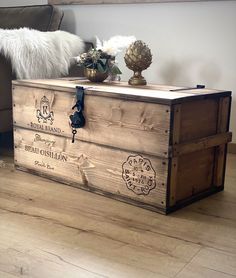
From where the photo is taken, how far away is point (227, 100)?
1.43 meters

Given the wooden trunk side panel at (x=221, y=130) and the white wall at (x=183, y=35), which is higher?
the white wall at (x=183, y=35)

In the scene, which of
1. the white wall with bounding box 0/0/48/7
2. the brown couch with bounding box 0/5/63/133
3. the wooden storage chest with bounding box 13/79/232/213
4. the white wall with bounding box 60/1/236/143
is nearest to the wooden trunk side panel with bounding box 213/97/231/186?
the wooden storage chest with bounding box 13/79/232/213

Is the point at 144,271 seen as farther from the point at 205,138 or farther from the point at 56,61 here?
the point at 56,61

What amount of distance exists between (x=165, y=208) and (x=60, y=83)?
0.61m

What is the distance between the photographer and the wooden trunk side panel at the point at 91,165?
1.29 m

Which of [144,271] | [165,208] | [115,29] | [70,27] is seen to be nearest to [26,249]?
[144,271]

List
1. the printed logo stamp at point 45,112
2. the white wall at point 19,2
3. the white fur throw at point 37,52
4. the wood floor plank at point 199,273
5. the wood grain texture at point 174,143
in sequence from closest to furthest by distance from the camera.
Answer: the wood floor plank at point 199,273 → the wood grain texture at point 174,143 → the printed logo stamp at point 45,112 → the white fur throw at point 37,52 → the white wall at point 19,2

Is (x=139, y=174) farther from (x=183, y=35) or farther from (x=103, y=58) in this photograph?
(x=183, y=35)

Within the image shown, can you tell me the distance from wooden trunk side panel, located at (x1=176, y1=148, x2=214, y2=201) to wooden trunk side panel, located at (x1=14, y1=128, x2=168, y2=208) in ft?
0.27

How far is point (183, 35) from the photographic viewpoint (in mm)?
2041

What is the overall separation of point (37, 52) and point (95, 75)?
0.41 m

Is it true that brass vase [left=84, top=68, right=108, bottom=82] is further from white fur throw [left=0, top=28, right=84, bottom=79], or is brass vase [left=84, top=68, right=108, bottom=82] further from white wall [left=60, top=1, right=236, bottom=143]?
white wall [left=60, top=1, right=236, bottom=143]

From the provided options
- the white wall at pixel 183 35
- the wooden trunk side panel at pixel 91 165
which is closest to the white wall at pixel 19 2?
the white wall at pixel 183 35

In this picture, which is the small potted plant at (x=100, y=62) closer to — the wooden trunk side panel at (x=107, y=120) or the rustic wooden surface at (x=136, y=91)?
the rustic wooden surface at (x=136, y=91)
